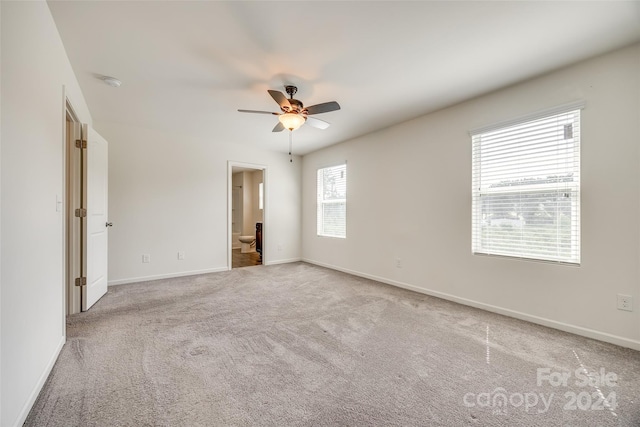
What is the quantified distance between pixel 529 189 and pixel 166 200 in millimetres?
4968

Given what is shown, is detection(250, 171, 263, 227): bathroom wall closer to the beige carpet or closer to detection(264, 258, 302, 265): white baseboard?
detection(264, 258, 302, 265): white baseboard

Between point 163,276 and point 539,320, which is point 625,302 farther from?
point 163,276

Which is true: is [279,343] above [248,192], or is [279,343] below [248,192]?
below

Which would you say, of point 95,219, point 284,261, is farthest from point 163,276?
point 284,261

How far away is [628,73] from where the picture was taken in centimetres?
213

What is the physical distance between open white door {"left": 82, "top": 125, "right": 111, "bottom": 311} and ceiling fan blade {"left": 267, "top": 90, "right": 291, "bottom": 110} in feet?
7.23

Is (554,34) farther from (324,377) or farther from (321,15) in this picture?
(324,377)

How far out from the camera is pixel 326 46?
2.13 meters

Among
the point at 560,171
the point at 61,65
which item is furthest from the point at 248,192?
the point at 560,171

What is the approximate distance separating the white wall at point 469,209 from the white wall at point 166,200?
2.32 metres

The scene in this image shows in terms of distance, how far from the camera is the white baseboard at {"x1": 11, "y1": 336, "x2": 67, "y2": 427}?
1326mm

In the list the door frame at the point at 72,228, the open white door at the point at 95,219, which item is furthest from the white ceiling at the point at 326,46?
the door frame at the point at 72,228

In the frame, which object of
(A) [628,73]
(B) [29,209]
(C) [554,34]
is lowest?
(B) [29,209]

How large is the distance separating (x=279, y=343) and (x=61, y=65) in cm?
288
